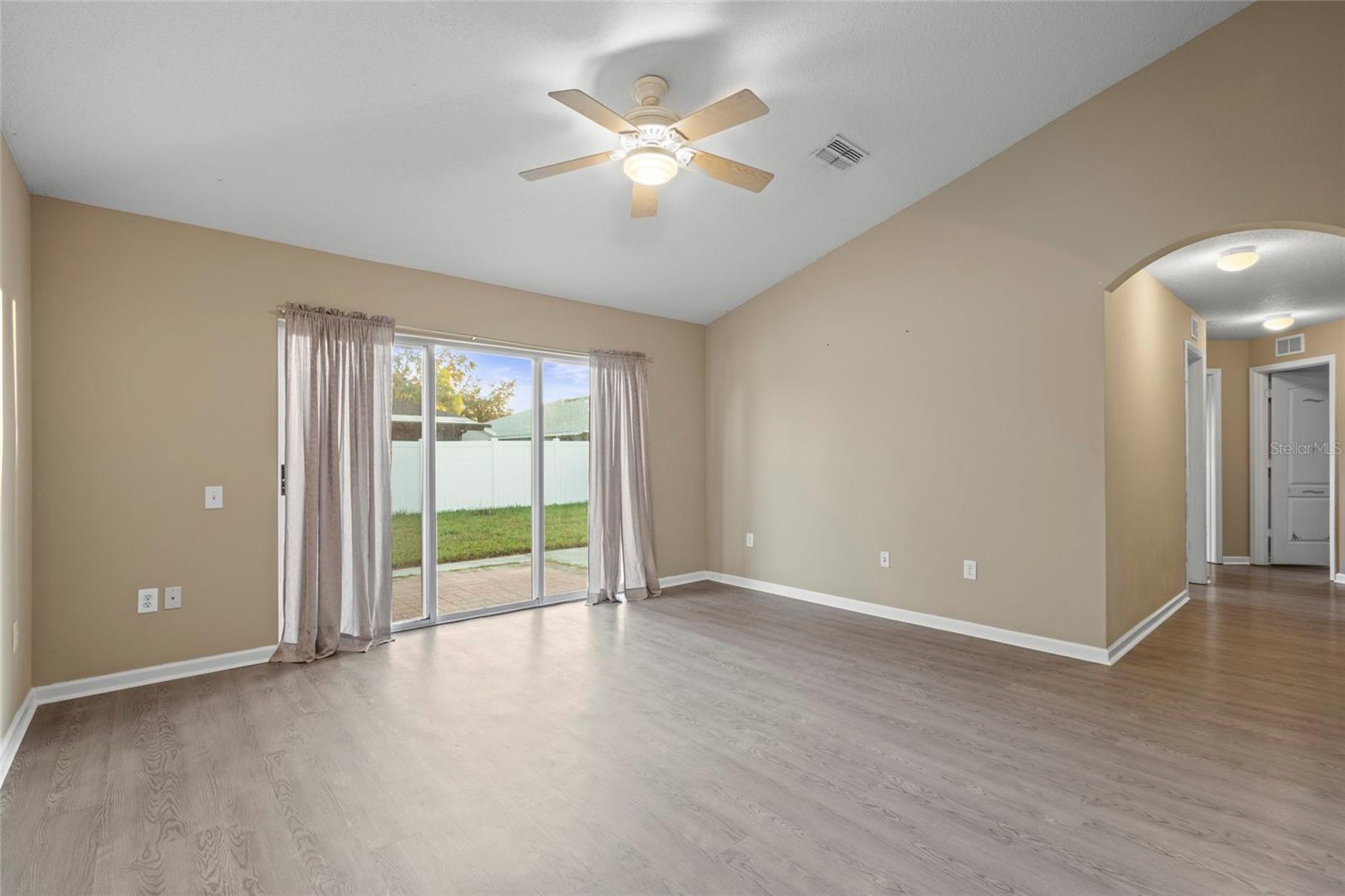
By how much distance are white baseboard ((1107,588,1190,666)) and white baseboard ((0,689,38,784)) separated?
5.38 metres

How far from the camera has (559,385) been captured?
550 centimetres

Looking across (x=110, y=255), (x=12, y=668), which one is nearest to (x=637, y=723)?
(x=12, y=668)

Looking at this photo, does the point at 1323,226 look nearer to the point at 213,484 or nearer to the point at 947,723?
the point at 947,723

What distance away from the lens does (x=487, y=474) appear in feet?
16.5

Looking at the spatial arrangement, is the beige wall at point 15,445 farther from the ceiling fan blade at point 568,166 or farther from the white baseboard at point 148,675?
the ceiling fan blade at point 568,166

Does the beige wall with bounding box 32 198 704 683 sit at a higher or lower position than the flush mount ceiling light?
lower

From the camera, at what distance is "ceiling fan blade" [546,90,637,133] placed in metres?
2.43

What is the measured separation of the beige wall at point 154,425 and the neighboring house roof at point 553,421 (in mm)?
1316

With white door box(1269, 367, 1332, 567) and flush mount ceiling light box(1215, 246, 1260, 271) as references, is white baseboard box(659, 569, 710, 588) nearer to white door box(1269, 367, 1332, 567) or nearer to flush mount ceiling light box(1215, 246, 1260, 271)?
flush mount ceiling light box(1215, 246, 1260, 271)

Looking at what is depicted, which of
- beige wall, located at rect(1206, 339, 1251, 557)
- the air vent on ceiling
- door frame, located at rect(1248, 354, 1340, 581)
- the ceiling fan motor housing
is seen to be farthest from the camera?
beige wall, located at rect(1206, 339, 1251, 557)

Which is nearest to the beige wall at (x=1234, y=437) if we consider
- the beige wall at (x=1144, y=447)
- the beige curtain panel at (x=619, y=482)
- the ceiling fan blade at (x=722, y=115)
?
the beige wall at (x=1144, y=447)

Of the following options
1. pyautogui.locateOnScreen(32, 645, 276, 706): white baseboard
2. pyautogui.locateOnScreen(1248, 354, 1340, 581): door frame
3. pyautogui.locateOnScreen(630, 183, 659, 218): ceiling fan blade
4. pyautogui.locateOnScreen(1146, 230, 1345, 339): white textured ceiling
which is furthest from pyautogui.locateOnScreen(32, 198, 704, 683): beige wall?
pyautogui.locateOnScreen(1248, 354, 1340, 581): door frame

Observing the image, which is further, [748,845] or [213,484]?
[213,484]

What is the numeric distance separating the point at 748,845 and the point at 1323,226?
378 cm
